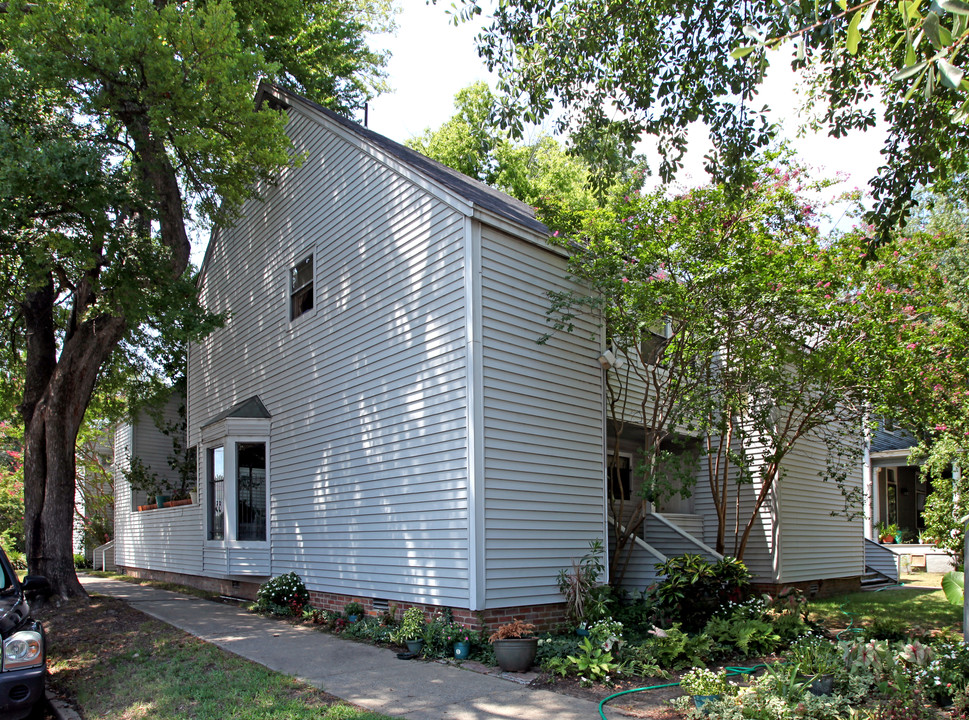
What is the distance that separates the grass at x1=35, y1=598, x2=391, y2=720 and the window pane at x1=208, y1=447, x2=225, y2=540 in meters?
3.60

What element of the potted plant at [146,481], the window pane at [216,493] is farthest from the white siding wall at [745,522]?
the potted plant at [146,481]

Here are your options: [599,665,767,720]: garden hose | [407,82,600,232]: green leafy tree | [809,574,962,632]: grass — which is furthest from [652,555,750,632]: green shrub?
[407,82,600,232]: green leafy tree

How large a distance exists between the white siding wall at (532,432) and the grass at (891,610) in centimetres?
443

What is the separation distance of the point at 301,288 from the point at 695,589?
815 centimetres

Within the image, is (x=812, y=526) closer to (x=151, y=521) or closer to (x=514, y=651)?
(x=514, y=651)

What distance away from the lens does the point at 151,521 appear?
61.1 ft

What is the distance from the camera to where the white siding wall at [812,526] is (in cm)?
1379

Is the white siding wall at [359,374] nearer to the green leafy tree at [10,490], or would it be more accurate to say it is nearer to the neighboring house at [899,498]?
the neighboring house at [899,498]

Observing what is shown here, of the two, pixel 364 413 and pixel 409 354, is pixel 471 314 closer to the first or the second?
pixel 409 354

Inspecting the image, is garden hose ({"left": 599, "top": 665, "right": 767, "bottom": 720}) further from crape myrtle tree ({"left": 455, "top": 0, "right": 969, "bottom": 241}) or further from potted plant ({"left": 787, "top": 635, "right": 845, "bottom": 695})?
crape myrtle tree ({"left": 455, "top": 0, "right": 969, "bottom": 241})

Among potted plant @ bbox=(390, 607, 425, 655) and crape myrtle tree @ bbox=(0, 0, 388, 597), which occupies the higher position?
crape myrtle tree @ bbox=(0, 0, 388, 597)

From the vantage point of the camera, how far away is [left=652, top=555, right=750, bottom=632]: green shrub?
382 inches

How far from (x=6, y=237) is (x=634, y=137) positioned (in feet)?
32.2

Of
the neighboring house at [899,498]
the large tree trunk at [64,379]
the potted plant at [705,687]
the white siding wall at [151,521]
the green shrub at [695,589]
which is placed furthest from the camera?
the neighboring house at [899,498]
